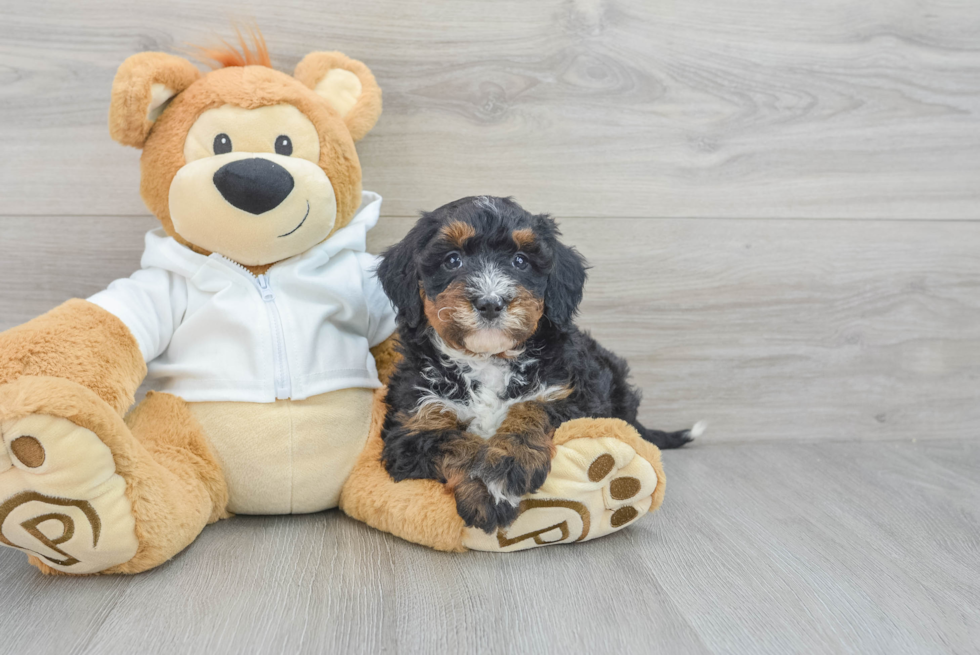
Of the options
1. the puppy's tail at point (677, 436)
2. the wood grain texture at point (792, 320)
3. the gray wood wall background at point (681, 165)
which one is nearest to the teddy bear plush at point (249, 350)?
the gray wood wall background at point (681, 165)

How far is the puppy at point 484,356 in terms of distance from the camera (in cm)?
140

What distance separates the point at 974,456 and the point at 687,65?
65.4 inches

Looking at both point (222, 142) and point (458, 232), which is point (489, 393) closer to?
point (458, 232)

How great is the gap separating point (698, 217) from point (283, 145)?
133cm

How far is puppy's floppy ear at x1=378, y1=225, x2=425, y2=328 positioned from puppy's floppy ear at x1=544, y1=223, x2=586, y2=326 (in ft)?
0.93

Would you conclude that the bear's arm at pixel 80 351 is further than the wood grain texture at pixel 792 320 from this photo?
No

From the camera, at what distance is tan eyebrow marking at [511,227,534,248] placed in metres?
1.43

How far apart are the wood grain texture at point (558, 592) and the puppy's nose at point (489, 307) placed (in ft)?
1.79

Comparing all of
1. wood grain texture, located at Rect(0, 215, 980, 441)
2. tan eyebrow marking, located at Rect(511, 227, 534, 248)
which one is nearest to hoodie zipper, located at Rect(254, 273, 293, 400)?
wood grain texture, located at Rect(0, 215, 980, 441)

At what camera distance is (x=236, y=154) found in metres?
1.60

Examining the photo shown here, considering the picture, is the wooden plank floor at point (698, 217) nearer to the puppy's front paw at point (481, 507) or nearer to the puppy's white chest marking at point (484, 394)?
the puppy's front paw at point (481, 507)

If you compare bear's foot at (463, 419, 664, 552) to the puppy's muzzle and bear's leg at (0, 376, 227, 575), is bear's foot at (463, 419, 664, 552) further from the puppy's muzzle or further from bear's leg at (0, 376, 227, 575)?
bear's leg at (0, 376, 227, 575)

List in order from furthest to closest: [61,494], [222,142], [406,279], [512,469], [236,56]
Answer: [236,56] < [222,142] < [406,279] < [512,469] < [61,494]

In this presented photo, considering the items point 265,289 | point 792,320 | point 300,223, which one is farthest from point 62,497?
point 792,320
